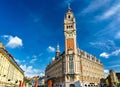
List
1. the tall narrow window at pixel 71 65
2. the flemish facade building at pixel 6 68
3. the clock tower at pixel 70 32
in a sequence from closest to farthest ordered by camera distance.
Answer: the flemish facade building at pixel 6 68 → the tall narrow window at pixel 71 65 → the clock tower at pixel 70 32

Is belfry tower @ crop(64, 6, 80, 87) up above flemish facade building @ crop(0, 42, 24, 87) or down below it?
above

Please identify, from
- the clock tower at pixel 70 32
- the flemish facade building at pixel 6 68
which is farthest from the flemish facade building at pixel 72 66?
the flemish facade building at pixel 6 68

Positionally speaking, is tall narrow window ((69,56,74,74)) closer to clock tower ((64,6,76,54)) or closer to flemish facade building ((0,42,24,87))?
clock tower ((64,6,76,54))

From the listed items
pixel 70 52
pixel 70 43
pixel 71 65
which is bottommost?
pixel 71 65

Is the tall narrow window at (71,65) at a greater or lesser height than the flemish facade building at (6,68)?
greater

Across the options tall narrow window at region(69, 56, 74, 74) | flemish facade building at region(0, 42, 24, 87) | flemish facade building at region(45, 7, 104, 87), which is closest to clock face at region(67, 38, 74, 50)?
flemish facade building at region(45, 7, 104, 87)

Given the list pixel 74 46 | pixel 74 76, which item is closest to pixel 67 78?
pixel 74 76

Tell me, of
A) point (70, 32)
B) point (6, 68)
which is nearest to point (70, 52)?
point (70, 32)

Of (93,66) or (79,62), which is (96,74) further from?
(79,62)

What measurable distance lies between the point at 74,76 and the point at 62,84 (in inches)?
350

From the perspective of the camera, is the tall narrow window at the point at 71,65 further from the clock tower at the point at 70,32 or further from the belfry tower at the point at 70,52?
the clock tower at the point at 70,32

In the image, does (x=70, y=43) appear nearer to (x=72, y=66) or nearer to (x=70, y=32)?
(x=70, y=32)

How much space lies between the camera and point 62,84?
74.6 m

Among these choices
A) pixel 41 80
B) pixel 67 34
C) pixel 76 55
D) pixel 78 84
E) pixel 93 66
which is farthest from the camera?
pixel 41 80
